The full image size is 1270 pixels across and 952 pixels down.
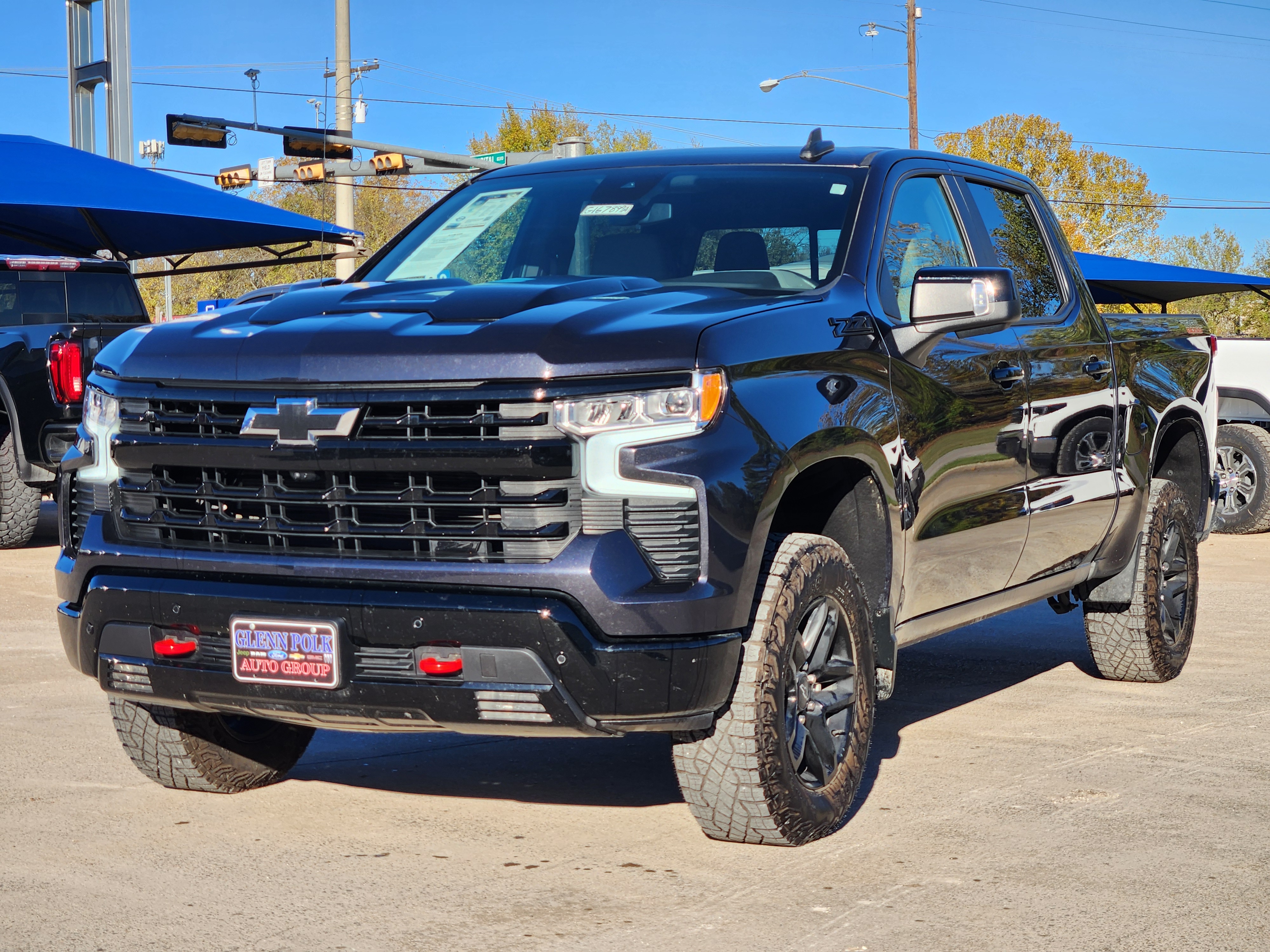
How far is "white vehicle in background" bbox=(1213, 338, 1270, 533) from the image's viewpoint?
42.6ft

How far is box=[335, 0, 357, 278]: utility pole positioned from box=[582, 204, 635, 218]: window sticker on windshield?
2779 centimetres

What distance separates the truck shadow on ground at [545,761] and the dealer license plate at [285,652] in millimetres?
1178

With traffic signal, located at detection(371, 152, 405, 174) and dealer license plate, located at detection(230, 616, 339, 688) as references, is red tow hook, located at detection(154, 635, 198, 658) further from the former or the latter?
traffic signal, located at detection(371, 152, 405, 174)

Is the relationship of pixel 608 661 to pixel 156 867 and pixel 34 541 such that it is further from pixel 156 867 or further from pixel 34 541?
pixel 34 541

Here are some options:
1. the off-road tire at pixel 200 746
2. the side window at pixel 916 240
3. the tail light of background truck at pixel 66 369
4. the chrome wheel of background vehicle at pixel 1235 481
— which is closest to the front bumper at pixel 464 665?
the off-road tire at pixel 200 746

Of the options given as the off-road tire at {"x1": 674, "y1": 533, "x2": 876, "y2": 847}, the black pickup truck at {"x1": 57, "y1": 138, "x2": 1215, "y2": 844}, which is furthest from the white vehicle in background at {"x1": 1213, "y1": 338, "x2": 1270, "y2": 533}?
the off-road tire at {"x1": 674, "y1": 533, "x2": 876, "y2": 847}

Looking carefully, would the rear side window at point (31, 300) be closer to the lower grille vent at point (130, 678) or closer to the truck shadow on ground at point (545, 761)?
the truck shadow on ground at point (545, 761)

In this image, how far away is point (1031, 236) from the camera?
6.15 metres

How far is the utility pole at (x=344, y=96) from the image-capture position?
3262cm

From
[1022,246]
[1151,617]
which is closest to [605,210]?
[1022,246]

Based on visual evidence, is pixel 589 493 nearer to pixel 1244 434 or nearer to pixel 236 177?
pixel 1244 434

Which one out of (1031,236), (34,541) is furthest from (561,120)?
(1031,236)

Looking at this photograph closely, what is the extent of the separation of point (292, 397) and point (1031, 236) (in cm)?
343

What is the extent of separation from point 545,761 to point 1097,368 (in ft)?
8.39
